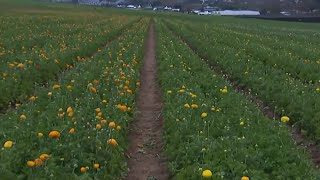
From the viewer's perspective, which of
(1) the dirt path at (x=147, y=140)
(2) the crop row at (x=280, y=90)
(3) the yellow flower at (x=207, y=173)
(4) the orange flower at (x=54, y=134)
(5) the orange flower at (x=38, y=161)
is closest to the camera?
(5) the orange flower at (x=38, y=161)

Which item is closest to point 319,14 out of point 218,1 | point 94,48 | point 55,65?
point 218,1

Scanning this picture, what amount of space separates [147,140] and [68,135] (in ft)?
7.81

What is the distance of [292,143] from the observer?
8.21 meters

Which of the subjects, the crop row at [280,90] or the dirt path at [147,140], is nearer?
the dirt path at [147,140]

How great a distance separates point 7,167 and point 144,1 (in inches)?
7102

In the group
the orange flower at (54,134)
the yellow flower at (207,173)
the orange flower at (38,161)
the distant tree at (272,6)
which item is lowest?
the distant tree at (272,6)

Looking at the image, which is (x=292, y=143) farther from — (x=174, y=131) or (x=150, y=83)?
(x=150, y=83)

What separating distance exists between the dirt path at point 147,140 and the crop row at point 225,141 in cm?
29

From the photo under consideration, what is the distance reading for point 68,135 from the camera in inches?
290

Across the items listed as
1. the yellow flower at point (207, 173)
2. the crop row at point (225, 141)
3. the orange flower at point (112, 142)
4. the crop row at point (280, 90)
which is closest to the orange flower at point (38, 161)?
the orange flower at point (112, 142)

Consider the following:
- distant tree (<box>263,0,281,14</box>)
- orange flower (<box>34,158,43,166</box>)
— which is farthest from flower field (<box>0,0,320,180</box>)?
distant tree (<box>263,0,281,14</box>)

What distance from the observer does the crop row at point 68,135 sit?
6.25 m

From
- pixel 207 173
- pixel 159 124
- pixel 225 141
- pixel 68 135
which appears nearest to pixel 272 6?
pixel 159 124

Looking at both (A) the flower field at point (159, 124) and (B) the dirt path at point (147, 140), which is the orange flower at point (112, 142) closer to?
(A) the flower field at point (159, 124)
